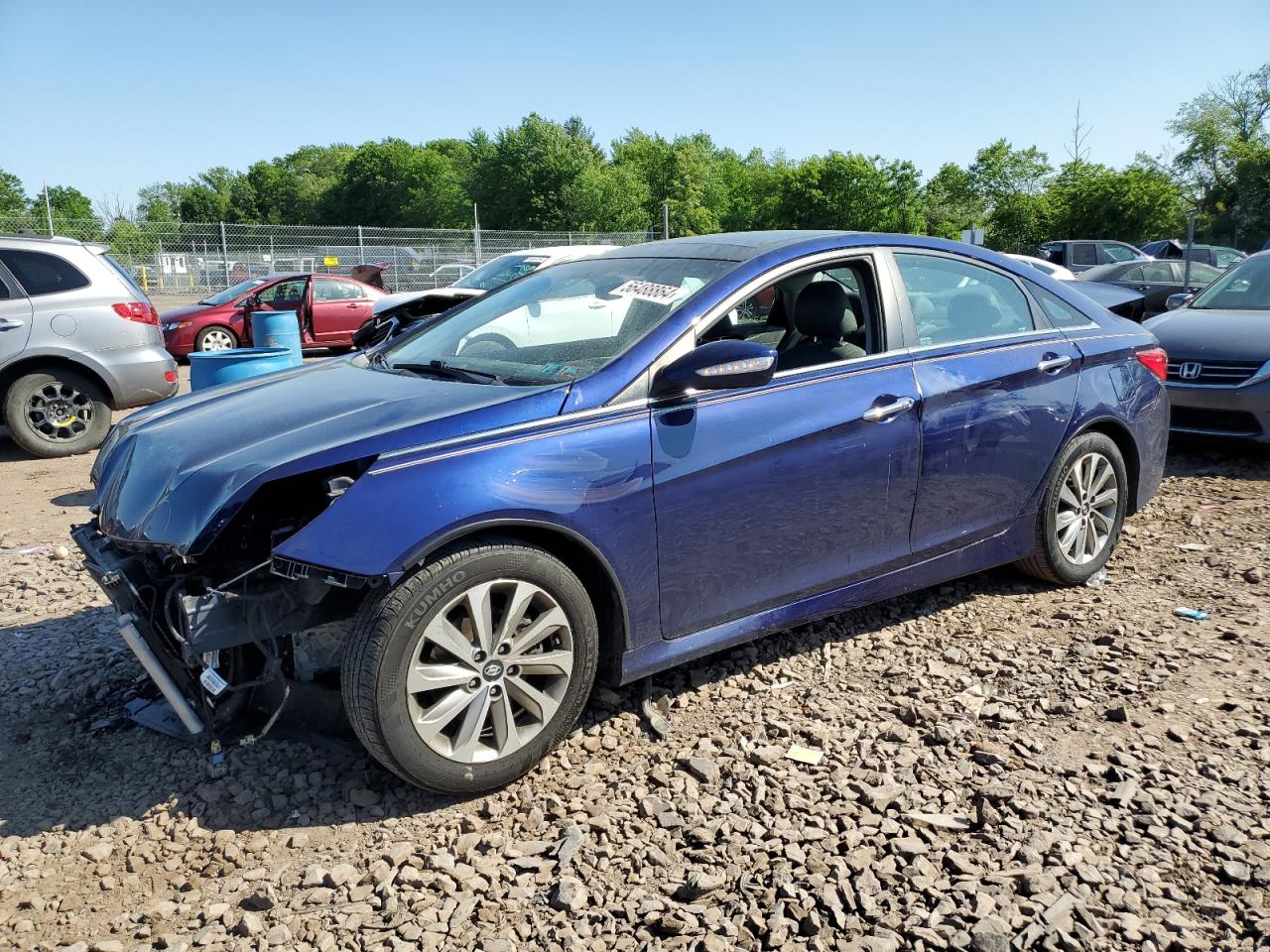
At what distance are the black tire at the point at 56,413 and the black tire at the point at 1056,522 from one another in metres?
7.59

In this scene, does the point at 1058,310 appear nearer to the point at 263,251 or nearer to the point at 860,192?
the point at 263,251

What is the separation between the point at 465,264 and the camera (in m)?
29.0

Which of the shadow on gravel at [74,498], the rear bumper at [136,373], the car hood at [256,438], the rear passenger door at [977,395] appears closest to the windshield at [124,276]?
the rear bumper at [136,373]

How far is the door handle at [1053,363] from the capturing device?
4.16 metres

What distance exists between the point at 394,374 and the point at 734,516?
54.0 inches

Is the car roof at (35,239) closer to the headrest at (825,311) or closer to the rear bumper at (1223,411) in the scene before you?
the headrest at (825,311)

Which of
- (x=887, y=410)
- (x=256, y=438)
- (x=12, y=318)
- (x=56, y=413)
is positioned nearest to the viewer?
(x=256, y=438)

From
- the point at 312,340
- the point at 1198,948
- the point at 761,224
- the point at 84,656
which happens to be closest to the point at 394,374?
the point at 84,656

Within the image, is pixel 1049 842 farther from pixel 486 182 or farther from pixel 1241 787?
pixel 486 182

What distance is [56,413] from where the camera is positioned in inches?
324

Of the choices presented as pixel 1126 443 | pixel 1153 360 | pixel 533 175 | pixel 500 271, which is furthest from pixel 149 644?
pixel 533 175

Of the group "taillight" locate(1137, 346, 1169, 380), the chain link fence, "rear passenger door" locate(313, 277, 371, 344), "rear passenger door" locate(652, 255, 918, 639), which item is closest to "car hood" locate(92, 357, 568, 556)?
"rear passenger door" locate(652, 255, 918, 639)

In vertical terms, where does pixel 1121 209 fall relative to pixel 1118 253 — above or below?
above

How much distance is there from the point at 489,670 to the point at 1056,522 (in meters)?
2.78
